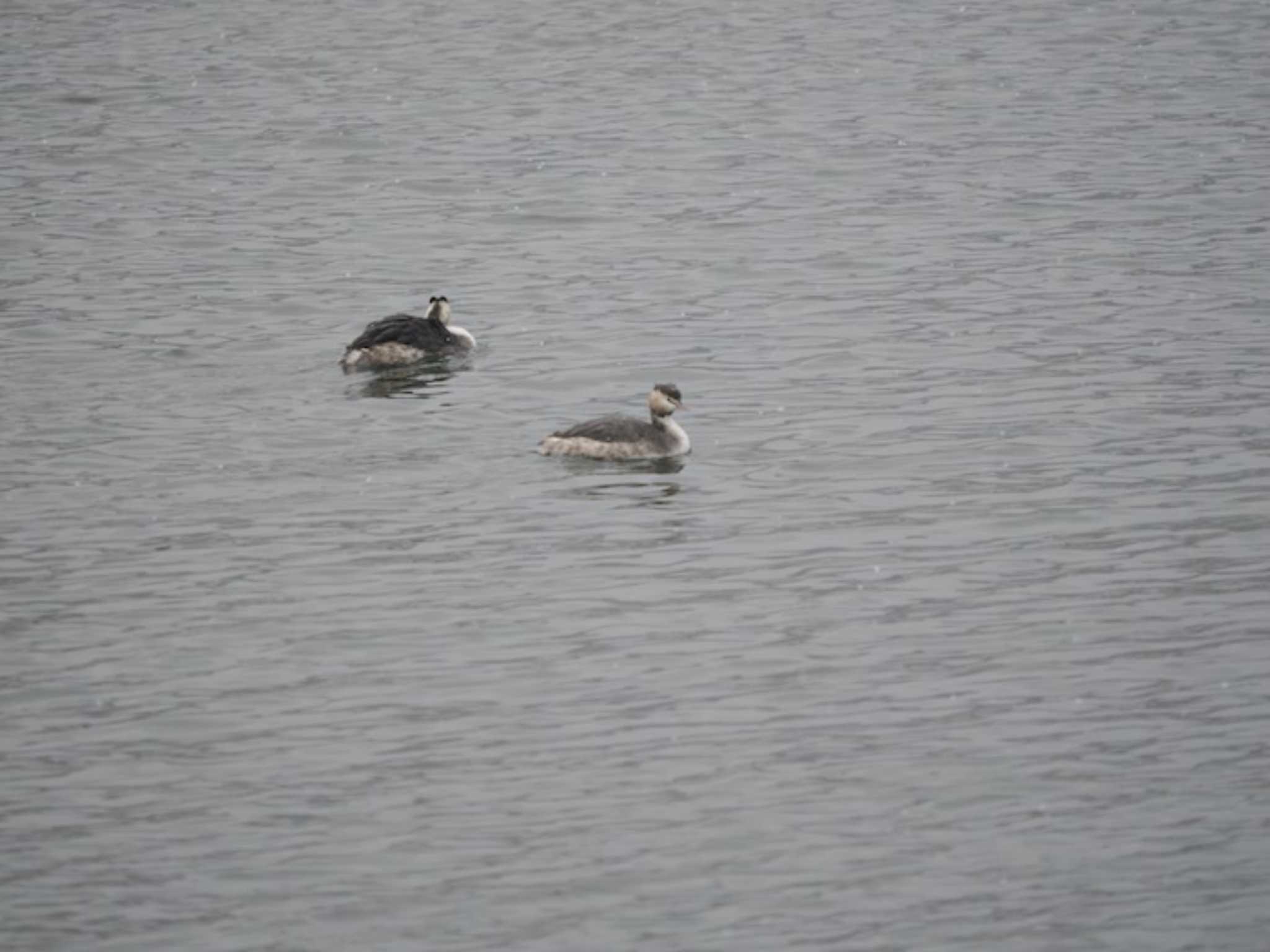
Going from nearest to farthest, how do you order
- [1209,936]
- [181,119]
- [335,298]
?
[1209,936], [335,298], [181,119]

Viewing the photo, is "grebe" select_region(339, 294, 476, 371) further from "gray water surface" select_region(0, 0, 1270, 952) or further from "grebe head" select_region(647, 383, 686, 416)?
"grebe head" select_region(647, 383, 686, 416)

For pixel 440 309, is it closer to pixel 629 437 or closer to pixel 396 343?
pixel 396 343

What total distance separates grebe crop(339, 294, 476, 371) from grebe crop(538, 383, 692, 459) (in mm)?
4904

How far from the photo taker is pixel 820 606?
771 inches

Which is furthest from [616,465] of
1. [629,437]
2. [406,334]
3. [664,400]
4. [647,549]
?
[406,334]

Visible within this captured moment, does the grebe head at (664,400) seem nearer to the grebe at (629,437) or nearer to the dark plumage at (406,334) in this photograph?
the grebe at (629,437)

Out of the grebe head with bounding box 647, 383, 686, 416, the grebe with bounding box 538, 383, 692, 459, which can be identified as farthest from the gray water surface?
the grebe head with bounding box 647, 383, 686, 416

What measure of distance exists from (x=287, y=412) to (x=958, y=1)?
4033cm

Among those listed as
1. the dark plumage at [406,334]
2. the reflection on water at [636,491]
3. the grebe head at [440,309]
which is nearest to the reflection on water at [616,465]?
the reflection on water at [636,491]

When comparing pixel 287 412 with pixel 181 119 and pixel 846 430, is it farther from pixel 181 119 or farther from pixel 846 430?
pixel 181 119

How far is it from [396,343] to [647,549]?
8.29 metres

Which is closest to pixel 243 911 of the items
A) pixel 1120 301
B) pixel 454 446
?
pixel 454 446

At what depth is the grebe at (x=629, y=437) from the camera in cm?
2392

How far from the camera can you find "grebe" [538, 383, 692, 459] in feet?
78.5
